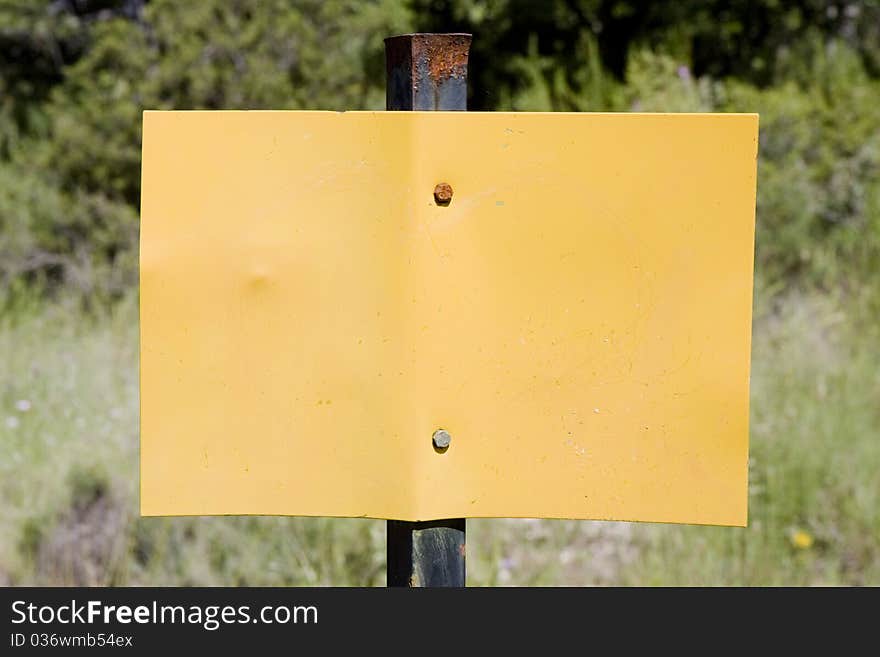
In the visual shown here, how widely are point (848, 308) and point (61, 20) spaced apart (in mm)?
5522

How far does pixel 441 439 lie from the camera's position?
1.29 meters

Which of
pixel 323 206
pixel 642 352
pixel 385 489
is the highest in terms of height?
pixel 323 206

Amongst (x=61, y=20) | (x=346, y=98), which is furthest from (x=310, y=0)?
(x=61, y=20)

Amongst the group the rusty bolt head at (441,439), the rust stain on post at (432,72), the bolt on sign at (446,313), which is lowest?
the rusty bolt head at (441,439)

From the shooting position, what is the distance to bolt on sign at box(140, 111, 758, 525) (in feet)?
4.17

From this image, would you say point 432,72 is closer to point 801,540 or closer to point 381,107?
point 801,540

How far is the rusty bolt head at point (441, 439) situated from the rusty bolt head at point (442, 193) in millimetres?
263

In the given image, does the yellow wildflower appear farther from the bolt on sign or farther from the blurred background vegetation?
the bolt on sign

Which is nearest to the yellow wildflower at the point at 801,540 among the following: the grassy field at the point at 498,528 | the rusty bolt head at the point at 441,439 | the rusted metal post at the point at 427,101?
the grassy field at the point at 498,528

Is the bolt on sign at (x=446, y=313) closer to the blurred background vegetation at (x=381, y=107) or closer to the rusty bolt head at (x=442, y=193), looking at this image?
the rusty bolt head at (x=442, y=193)

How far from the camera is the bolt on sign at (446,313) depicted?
4.17 feet

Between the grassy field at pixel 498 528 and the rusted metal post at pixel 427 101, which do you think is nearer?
the rusted metal post at pixel 427 101

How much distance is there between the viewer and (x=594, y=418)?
1308 millimetres

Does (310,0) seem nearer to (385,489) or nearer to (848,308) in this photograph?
(848,308)
